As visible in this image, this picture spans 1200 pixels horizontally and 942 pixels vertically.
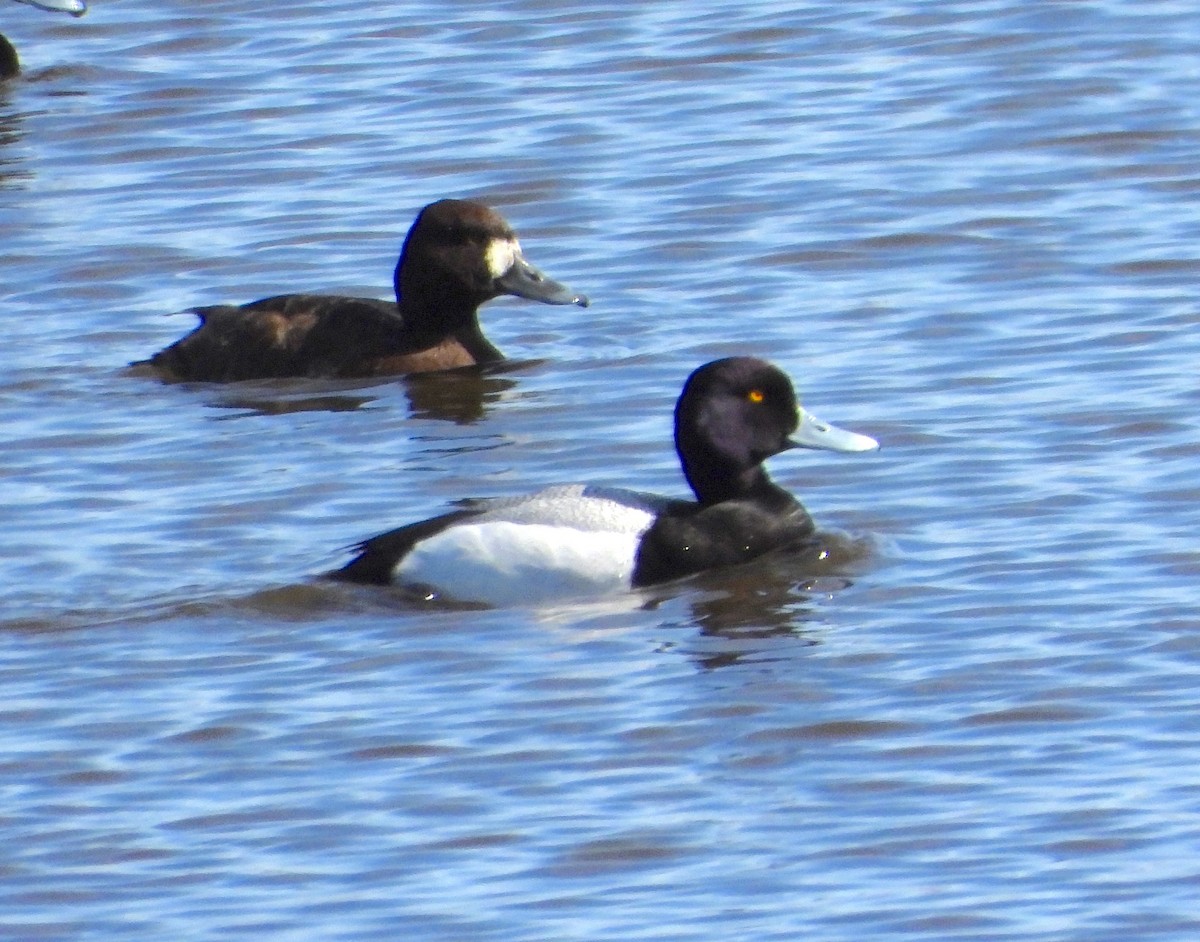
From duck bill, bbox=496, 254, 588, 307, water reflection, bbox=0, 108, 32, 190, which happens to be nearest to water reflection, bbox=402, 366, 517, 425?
duck bill, bbox=496, 254, 588, 307

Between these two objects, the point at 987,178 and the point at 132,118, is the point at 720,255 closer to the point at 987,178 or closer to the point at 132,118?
the point at 987,178

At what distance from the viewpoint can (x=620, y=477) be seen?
10375 mm

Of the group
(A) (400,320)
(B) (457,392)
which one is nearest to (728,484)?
(B) (457,392)

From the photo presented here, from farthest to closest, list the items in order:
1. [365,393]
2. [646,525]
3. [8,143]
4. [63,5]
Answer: [63,5] < [8,143] < [365,393] < [646,525]

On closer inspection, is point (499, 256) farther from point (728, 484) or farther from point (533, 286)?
point (728, 484)

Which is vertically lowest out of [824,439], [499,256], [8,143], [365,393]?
[365,393]

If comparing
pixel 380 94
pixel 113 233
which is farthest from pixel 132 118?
pixel 113 233

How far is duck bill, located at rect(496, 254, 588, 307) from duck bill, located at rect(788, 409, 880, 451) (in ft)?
8.66

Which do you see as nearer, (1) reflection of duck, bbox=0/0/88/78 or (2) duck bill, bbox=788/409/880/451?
(2) duck bill, bbox=788/409/880/451

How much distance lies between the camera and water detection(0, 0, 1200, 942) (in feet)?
22.6

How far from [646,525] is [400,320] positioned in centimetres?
332

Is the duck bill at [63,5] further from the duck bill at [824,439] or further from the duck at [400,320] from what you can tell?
the duck bill at [824,439]

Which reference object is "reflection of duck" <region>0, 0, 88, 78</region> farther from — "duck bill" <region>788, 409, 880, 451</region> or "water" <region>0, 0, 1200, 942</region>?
"duck bill" <region>788, 409, 880, 451</region>

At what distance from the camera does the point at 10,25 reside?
18938 mm
